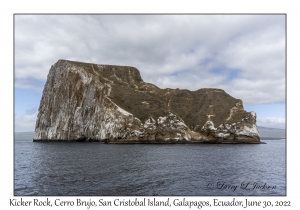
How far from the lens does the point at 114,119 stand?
4087 inches

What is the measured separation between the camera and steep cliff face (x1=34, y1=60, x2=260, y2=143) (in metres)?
104

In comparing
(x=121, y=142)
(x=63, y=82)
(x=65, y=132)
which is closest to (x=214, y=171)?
(x=121, y=142)

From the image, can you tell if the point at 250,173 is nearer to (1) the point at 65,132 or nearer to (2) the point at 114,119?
(2) the point at 114,119

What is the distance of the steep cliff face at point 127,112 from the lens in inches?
4104

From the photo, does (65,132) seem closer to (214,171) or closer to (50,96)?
(50,96)

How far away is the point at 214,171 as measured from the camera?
35.4 m

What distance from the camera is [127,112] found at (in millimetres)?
106688

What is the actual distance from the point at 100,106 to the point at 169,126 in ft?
122

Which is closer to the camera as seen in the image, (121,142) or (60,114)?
(121,142)
